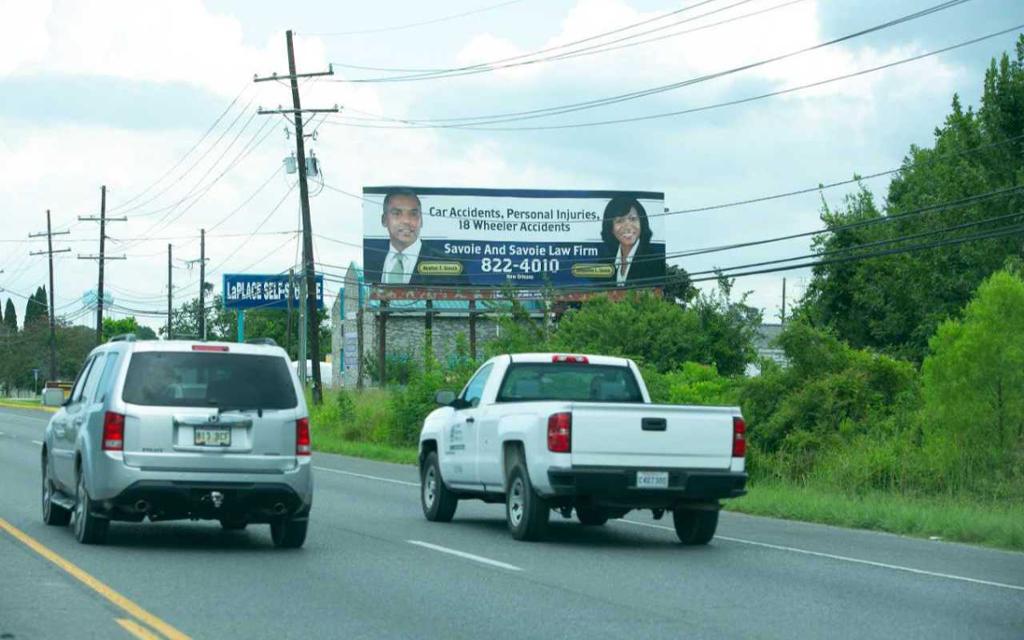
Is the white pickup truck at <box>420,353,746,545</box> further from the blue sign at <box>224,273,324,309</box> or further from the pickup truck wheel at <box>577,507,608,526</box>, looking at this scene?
the blue sign at <box>224,273,324,309</box>

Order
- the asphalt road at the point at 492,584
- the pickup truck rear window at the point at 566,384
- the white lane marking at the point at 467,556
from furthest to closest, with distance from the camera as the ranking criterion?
the pickup truck rear window at the point at 566,384, the white lane marking at the point at 467,556, the asphalt road at the point at 492,584

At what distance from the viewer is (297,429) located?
47.8 feet

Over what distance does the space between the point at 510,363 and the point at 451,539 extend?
2264 mm

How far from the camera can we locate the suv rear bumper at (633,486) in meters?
15.4

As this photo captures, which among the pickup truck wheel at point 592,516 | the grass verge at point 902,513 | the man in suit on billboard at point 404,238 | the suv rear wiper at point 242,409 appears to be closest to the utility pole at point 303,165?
the man in suit on billboard at point 404,238

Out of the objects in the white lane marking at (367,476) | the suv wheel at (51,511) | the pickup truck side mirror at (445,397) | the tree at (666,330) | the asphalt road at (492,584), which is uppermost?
the tree at (666,330)

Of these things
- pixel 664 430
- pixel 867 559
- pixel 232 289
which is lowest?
pixel 867 559

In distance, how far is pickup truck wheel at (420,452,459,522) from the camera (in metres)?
18.4

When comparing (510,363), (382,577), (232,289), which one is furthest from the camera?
(232,289)

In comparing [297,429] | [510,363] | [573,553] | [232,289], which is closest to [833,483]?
[510,363]

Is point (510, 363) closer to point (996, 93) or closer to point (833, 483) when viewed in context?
point (833, 483)

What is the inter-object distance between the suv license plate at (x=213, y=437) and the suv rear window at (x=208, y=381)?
25cm

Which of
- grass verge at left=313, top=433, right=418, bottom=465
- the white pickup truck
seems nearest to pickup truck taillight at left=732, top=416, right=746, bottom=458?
the white pickup truck

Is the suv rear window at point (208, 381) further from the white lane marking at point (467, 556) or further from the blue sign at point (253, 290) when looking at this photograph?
the blue sign at point (253, 290)
